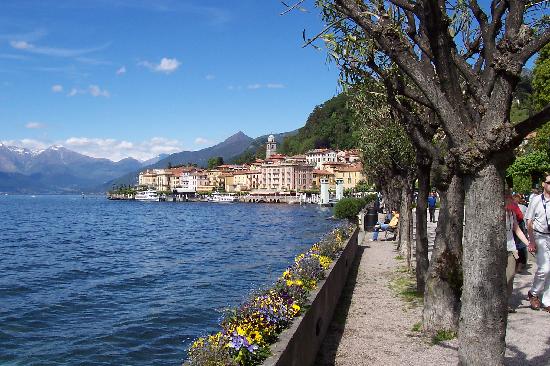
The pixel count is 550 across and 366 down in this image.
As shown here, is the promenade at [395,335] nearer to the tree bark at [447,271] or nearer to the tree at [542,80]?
the tree bark at [447,271]

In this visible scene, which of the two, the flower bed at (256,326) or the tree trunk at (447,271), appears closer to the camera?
the flower bed at (256,326)

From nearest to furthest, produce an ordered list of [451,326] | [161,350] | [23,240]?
[451,326], [161,350], [23,240]

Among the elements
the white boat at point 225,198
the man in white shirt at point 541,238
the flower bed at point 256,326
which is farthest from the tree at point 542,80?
the white boat at point 225,198

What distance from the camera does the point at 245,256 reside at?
1344 inches

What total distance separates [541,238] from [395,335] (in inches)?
126

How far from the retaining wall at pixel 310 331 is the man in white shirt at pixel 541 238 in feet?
12.8

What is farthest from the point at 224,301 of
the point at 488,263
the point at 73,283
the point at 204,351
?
the point at 488,263

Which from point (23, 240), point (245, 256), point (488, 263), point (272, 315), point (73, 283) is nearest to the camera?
point (488, 263)

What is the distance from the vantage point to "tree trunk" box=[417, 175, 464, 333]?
920 cm

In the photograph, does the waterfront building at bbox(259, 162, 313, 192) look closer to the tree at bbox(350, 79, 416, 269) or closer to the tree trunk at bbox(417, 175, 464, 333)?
the tree at bbox(350, 79, 416, 269)

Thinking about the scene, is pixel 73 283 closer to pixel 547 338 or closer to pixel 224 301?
pixel 224 301

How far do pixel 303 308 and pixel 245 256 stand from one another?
26224 millimetres

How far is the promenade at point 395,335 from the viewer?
8.05 meters

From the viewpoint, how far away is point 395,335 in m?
9.52
